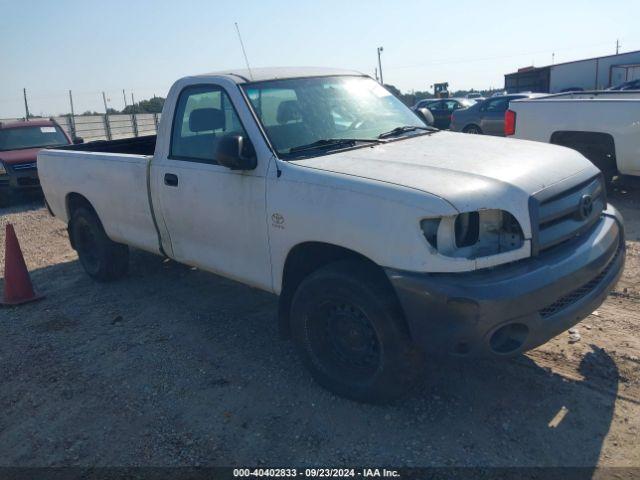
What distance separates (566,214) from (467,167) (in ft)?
2.05

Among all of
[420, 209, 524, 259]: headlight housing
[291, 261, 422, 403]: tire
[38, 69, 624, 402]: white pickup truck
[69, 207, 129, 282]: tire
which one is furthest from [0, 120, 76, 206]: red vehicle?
[420, 209, 524, 259]: headlight housing

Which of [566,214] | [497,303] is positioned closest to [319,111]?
[566,214]

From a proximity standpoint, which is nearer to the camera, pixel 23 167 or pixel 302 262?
pixel 302 262

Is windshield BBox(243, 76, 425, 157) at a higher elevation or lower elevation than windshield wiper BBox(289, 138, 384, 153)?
higher

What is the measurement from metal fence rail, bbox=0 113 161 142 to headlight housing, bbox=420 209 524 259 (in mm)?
24170

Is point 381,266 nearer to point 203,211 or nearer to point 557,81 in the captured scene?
point 203,211

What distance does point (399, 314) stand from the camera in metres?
3.16

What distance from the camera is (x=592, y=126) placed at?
767 centimetres

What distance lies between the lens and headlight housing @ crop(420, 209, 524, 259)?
116 inches

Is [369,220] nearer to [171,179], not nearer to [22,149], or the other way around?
[171,179]

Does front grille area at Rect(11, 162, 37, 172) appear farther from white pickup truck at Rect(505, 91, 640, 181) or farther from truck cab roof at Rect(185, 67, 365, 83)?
white pickup truck at Rect(505, 91, 640, 181)

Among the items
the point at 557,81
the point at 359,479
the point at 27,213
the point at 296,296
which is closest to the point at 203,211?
the point at 296,296

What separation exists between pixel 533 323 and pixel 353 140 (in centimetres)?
174

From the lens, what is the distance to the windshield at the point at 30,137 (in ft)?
40.9
